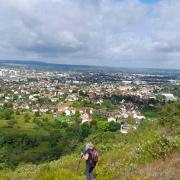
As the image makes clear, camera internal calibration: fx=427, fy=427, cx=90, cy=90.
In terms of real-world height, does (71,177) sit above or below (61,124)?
above

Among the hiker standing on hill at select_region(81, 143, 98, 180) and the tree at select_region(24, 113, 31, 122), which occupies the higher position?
the hiker standing on hill at select_region(81, 143, 98, 180)

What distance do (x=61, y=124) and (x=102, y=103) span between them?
1019 inches

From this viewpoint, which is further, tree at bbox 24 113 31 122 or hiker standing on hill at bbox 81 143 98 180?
tree at bbox 24 113 31 122

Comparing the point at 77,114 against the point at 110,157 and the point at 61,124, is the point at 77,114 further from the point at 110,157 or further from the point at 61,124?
the point at 110,157

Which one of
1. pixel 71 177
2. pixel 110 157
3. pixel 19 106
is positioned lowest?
pixel 19 106

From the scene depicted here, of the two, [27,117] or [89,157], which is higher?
[89,157]

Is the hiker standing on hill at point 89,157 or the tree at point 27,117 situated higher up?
the hiker standing on hill at point 89,157

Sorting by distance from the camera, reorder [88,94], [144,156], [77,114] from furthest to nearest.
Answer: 1. [88,94]
2. [77,114]
3. [144,156]

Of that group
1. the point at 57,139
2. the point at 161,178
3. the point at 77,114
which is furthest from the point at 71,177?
the point at 77,114

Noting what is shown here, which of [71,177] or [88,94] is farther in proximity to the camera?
[88,94]

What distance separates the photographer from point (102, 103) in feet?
270

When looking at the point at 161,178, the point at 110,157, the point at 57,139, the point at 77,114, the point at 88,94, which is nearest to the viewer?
the point at 161,178

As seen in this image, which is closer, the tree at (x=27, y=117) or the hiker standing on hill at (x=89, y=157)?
the hiker standing on hill at (x=89, y=157)

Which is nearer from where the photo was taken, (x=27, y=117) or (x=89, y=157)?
(x=89, y=157)
